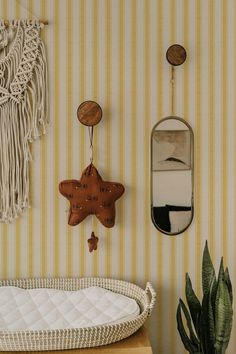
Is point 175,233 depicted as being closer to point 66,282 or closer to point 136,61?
point 66,282

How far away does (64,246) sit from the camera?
2.63 metres

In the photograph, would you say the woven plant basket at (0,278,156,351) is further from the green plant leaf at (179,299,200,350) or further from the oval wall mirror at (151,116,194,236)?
the oval wall mirror at (151,116,194,236)

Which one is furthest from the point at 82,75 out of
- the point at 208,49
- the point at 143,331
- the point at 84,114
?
the point at 143,331

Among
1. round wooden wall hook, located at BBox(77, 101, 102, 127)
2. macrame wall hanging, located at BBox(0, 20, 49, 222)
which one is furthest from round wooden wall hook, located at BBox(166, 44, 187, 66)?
macrame wall hanging, located at BBox(0, 20, 49, 222)

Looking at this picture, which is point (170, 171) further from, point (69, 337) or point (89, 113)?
point (69, 337)

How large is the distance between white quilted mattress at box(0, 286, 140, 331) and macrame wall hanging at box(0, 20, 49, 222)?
425 mm

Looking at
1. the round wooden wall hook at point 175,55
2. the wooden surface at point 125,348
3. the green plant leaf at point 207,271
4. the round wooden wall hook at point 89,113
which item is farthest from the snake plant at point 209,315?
the round wooden wall hook at point 175,55

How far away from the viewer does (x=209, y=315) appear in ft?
7.82

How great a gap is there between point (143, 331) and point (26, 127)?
1.15m

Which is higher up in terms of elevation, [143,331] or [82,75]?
[82,75]

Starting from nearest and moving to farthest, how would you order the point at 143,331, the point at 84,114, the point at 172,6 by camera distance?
the point at 143,331 → the point at 84,114 → the point at 172,6

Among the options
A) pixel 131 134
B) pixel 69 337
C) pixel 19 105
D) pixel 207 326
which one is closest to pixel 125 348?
pixel 69 337

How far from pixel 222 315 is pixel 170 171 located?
77 cm

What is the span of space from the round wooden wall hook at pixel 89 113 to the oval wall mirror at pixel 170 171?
1.09 feet
